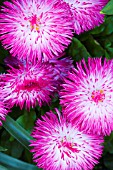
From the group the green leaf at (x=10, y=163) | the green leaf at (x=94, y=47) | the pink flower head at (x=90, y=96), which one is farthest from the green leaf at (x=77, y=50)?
the green leaf at (x=10, y=163)

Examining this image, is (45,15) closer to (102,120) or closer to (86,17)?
(86,17)

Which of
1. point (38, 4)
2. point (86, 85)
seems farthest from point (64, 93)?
point (38, 4)

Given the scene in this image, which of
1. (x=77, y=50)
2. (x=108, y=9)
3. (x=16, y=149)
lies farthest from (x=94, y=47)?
(x=16, y=149)

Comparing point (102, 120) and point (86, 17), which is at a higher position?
point (86, 17)

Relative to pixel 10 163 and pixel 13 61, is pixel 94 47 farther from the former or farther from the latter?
pixel 10 163

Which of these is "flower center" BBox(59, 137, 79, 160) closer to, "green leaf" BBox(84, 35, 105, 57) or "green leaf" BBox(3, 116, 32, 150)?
"green leaf" BBox(3, 116, 32, 150)

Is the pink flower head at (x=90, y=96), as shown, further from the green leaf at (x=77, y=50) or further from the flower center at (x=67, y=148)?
the green leaf at (x=77, y=50)
